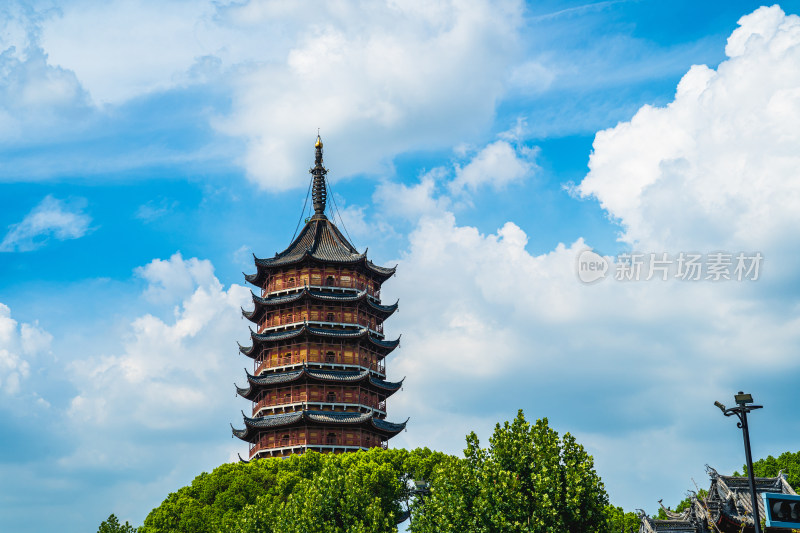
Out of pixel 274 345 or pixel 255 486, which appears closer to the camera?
pixel 255 486

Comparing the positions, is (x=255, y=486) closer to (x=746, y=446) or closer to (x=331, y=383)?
(x=331, y=383)

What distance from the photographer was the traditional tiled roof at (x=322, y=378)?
71.0 m

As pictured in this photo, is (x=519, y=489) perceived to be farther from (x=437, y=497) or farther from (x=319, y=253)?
(x=319, y=253)

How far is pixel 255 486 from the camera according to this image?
196ft

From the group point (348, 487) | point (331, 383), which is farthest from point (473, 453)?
point (331, 383)

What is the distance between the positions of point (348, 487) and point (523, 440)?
450 inches

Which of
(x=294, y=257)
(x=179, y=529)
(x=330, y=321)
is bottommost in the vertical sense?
(x=179, y=529)

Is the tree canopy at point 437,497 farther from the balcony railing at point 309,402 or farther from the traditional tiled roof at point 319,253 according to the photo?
the traditional tiled roof at point 319,253

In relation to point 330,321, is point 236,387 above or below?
below

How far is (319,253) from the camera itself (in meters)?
78.5

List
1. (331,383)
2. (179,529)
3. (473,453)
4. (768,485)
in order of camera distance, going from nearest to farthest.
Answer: (473,453) < (768,485) < (179,529) < (331,383)

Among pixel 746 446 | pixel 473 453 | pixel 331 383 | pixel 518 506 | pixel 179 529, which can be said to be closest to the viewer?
pixel 746 446

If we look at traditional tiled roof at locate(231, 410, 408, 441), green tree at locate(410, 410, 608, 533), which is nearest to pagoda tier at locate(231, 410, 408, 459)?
traditional tiled roof at locate(231, 410, 408, 441)

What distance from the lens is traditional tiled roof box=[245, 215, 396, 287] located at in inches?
3036
